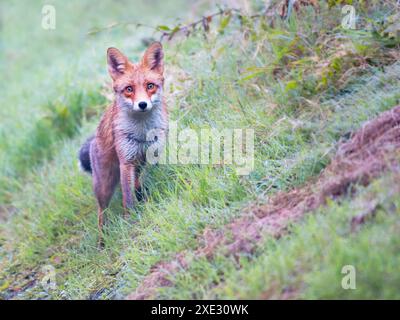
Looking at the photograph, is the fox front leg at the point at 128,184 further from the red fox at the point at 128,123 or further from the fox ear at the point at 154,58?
the fox ear at the point at 154,58

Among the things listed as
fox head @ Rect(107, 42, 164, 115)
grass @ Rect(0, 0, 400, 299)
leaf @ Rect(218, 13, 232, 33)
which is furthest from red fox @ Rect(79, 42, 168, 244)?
leaf @ Rect(218, 13, 232, 33)

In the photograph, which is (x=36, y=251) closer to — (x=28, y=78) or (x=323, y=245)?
(x=323, y=245)

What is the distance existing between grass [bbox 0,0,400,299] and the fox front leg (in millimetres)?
144

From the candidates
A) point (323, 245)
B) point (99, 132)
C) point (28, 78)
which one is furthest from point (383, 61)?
point (28, 78)

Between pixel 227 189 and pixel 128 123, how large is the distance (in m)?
1.51

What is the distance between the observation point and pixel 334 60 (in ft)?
19.7

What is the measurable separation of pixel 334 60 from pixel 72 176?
353cm

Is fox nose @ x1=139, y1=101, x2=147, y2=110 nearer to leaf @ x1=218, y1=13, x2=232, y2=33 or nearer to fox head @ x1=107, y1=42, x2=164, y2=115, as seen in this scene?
fox head @ x1=107, y1=42, x2=164, y2=115

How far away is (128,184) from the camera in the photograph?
20.5 feet

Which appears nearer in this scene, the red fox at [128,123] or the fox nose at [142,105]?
the fox nose at [142,105]

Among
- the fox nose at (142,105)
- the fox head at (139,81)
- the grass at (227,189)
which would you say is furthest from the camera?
the fox head at (139,81)

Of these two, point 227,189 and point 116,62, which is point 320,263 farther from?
point 116,62

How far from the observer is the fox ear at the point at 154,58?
632 cm

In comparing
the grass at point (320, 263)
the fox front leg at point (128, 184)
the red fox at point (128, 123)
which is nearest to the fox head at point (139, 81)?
the red fox at point (128, 123)
